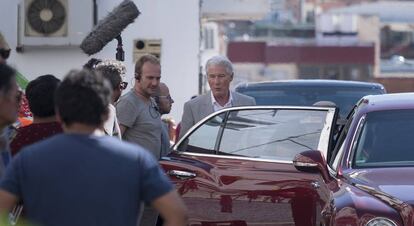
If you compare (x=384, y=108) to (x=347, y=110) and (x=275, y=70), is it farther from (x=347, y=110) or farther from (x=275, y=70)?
(x=275, y=70)

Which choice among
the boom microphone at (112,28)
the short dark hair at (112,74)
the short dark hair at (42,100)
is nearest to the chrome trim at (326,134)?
the short dark hair at (112,74)

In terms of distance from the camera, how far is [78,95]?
4824 millimetres

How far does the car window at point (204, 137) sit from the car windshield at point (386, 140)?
4.15ft

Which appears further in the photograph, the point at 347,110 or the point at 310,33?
the point at 310,33

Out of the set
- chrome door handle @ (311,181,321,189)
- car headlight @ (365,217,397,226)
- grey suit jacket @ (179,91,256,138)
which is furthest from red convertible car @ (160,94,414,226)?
grey suit jacket @ (179,91,256,138)

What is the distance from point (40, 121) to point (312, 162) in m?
2.44

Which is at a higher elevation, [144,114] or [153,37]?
[153,37]

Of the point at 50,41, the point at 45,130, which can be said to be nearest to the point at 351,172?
the point at 45,130

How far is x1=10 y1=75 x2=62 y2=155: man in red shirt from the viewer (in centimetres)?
620

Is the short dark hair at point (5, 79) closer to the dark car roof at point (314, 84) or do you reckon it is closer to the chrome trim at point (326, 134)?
the chrome trim at point (326, 134)

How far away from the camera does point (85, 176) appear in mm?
4750

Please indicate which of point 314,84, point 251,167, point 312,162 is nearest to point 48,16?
point 314,84

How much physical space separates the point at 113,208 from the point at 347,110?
294 inches

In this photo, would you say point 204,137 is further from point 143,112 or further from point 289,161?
point 289,161
